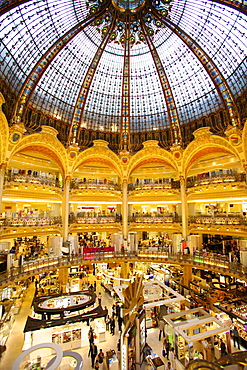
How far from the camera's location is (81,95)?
3194 cm

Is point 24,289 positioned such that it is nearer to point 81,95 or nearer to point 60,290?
point 60,290

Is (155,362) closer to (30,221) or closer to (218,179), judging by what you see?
(30,221)

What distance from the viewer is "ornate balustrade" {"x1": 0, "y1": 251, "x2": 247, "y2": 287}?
2131 centimetres

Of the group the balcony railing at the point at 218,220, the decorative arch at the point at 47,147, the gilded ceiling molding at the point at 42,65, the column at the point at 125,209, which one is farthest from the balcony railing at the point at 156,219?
the gilded ceiling molding at the point at 42,65

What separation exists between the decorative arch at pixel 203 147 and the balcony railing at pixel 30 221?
20427 millimetres

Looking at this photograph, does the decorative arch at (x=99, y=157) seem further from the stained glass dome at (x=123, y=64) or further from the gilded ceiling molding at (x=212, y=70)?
the gilded ceiling molding at (x=212, y=70)

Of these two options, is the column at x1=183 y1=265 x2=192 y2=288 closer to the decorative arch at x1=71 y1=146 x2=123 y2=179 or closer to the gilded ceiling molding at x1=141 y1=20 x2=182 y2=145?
the decorative arch at x1=71 y1=146 x2=123 y2=179

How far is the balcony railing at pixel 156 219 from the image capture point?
3353 centimetres

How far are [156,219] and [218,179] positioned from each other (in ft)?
36.1

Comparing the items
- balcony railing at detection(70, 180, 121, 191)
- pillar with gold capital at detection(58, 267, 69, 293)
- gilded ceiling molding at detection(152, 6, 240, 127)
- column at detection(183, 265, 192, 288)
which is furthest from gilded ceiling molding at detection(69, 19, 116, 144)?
column at detection(183, 265, 192, 288)

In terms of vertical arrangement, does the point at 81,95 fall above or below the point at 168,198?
above

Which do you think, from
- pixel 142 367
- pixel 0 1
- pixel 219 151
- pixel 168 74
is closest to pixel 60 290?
pixel 142 367

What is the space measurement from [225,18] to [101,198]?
28.3 m

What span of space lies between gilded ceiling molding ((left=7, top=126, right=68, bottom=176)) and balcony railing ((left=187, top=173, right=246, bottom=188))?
1936cm
